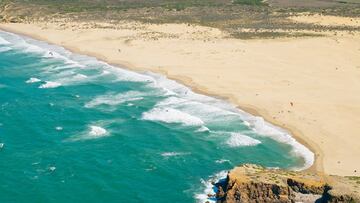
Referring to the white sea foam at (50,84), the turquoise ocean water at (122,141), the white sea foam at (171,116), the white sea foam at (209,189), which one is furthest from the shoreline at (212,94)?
the white sea foam at (50,84)

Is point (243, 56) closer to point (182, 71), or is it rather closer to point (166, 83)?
point (182, 71)

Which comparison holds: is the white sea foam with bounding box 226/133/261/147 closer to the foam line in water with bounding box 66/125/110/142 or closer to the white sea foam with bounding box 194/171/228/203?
the white sea foam with bounding box 194/171/228/203

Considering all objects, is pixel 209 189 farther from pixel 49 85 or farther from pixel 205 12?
pixel 205 12

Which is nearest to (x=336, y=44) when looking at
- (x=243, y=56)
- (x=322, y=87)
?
(x=243, y=56)

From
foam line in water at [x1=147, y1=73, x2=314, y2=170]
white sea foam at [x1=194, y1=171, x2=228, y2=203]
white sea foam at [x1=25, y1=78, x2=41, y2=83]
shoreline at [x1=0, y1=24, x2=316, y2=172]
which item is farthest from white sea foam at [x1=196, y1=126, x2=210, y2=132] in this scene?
white sea foam at [x1=25, y1=78, x2=41, y2=83]

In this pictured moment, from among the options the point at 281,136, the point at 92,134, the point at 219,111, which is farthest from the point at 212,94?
the point at 92,134

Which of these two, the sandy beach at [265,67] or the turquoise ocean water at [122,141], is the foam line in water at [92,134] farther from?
the sandy beach at [265,67]
